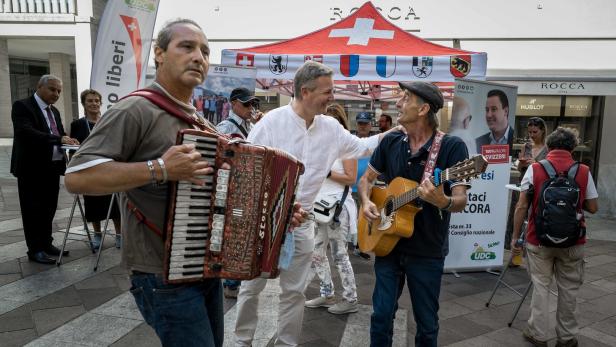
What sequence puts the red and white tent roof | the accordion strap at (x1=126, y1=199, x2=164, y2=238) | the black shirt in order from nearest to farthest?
the accordion strap at (x1=126, y1=199, x2=164, y2=238), the black shirt, the red and white tent roof

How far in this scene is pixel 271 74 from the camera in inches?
252

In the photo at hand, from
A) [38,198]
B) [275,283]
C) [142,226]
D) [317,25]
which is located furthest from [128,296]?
→ [317,25]

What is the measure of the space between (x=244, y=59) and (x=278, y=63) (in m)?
0.50

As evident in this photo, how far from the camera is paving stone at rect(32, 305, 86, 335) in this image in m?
3.43

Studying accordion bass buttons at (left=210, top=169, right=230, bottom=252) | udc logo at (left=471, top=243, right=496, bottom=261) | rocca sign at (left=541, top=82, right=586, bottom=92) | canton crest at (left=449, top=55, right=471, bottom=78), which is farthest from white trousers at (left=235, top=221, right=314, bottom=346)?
rocca sign at (left=541, top=82, right=586, bottom=92)

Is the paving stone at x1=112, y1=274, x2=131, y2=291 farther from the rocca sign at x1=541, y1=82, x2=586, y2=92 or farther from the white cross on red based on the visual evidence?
the rocca sign at x1=541, y1=82, x2=586, y2=92

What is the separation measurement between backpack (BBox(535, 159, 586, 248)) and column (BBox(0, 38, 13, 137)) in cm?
1656

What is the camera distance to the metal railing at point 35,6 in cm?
1381

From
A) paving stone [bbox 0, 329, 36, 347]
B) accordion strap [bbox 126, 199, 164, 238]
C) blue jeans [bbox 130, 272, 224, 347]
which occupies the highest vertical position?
accordion strap [bbox 126, 199, 164, 238]

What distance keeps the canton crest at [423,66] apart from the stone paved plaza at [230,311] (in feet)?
9.20

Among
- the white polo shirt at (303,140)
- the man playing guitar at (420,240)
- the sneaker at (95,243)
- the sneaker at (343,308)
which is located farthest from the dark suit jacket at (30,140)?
the man playing guitar at (420,240)

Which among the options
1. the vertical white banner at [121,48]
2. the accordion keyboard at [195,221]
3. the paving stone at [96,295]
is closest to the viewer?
the accordion keyboard at [195,221]

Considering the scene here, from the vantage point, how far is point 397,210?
261 cm

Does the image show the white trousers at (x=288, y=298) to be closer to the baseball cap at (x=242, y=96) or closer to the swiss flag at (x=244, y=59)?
the baseball cap at (x=242, y=96)
